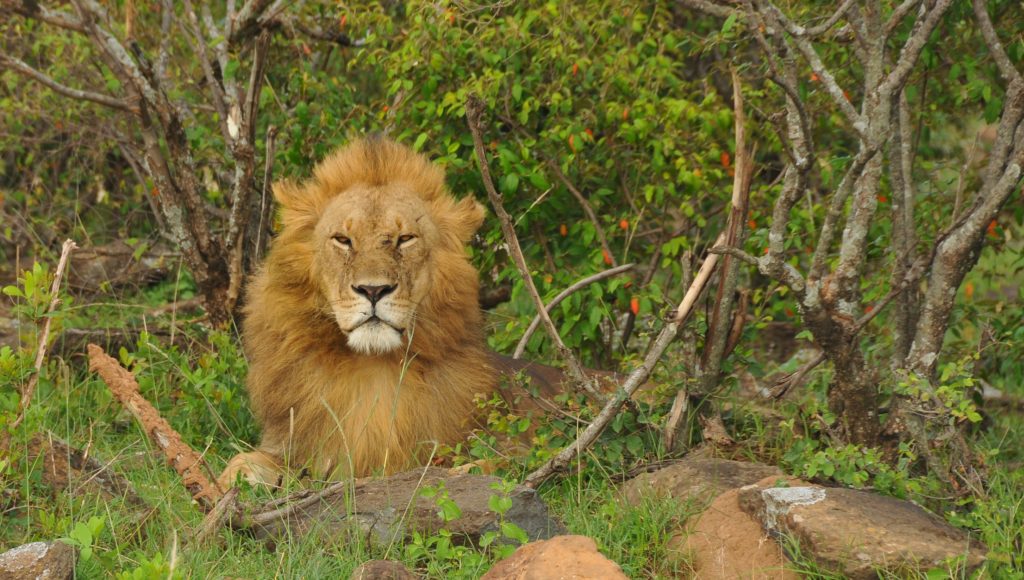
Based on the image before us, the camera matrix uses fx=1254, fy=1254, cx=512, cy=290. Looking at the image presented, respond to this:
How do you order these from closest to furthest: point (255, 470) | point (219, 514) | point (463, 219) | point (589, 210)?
point (219, 514)
point (255, 470)
point (463, 219)
point (589, 210)

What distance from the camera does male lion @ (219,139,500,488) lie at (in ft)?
13.9

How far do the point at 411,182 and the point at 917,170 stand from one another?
7.56 feet

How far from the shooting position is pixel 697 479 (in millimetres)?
3953

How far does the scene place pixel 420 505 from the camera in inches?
Answer: 142

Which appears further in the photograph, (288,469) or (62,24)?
(62,24)

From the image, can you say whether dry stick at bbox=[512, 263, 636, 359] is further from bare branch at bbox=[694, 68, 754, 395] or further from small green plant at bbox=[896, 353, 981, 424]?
small green plant at bbox=[896, 353, 981, 424]

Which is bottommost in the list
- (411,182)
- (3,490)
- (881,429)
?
(881,429)

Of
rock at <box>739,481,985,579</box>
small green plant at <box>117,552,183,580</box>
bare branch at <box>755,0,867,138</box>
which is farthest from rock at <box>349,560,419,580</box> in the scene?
bare branch at <box>755,0,867,138</box>

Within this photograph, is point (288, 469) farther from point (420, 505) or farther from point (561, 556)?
point (561, 556)

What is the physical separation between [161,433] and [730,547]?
75.5 inches

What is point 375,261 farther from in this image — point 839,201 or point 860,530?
point 860,530

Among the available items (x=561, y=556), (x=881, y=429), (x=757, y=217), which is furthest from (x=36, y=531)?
(x=757, y=217)

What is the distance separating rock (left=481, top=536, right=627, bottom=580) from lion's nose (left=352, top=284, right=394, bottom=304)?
1118mm

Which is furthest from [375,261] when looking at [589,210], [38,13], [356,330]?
[38,13]
